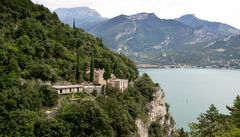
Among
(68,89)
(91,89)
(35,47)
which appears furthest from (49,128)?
(35,47)

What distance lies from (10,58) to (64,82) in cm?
729

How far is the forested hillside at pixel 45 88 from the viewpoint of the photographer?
18156 millimetres

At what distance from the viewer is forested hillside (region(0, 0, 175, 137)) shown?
715 inches

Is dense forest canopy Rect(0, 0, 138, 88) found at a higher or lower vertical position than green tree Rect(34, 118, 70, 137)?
higher

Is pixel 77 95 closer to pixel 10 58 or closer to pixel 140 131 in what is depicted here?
pixel 10 58

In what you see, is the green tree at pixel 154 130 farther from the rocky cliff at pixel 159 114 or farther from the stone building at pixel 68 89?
the stone building at pixel 68 89

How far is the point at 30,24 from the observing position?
29859 mm

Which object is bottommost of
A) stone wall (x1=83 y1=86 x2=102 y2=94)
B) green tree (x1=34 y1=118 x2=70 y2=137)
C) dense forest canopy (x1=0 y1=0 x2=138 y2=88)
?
green tree (x1=34 y1=118 x2=70 y2=137)

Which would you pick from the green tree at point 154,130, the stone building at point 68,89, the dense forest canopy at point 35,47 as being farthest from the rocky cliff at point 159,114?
the stone building at point 68,89

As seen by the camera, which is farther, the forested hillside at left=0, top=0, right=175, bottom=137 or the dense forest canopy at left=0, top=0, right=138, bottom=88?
the dense forest canopy at left=0, top=0, right=138, bottom=88

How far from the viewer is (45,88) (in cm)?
2214

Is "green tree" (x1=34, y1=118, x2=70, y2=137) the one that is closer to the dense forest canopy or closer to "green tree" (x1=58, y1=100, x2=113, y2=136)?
"green tree" (x1=58, y1=100, x2=113, y2=136)

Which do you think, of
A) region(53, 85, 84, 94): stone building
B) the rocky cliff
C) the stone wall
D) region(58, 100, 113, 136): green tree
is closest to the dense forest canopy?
region(53, 85, 84, 94): stone building

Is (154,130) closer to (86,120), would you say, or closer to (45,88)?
(86,120)
